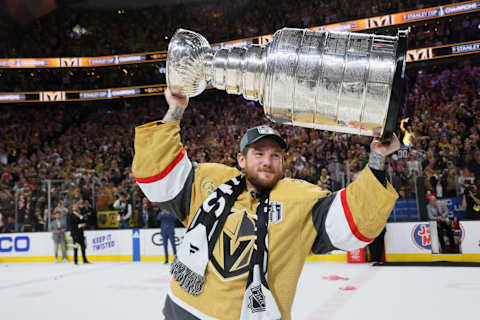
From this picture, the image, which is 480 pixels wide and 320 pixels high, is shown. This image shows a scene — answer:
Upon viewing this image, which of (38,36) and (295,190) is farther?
(38,36)

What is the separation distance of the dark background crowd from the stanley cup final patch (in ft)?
16.7

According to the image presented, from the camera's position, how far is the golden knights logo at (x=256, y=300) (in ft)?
5.17

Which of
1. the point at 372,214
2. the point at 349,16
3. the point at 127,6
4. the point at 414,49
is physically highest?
the point at 127,6

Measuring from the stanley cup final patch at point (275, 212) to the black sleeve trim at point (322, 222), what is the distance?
0.49ft

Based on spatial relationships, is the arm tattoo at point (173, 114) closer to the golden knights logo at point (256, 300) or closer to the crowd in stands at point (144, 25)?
the golden knights logo at point (256, 300)

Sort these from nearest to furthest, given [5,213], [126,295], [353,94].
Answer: [353,94] < [126,295] < [5,213]

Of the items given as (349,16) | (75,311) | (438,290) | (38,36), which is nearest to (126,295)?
(75,311)

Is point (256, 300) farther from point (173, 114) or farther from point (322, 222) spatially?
point (173, 114)

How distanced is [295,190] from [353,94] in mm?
591

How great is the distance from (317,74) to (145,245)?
10.1 metres

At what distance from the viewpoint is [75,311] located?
496cm

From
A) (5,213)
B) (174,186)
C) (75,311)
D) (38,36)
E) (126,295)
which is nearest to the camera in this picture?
(174,186)

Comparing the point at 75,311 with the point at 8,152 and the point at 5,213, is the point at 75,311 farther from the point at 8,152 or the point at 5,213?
the point at 8,152

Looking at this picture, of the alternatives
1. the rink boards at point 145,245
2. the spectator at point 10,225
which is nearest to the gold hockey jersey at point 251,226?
the rink boards at point 145,245
